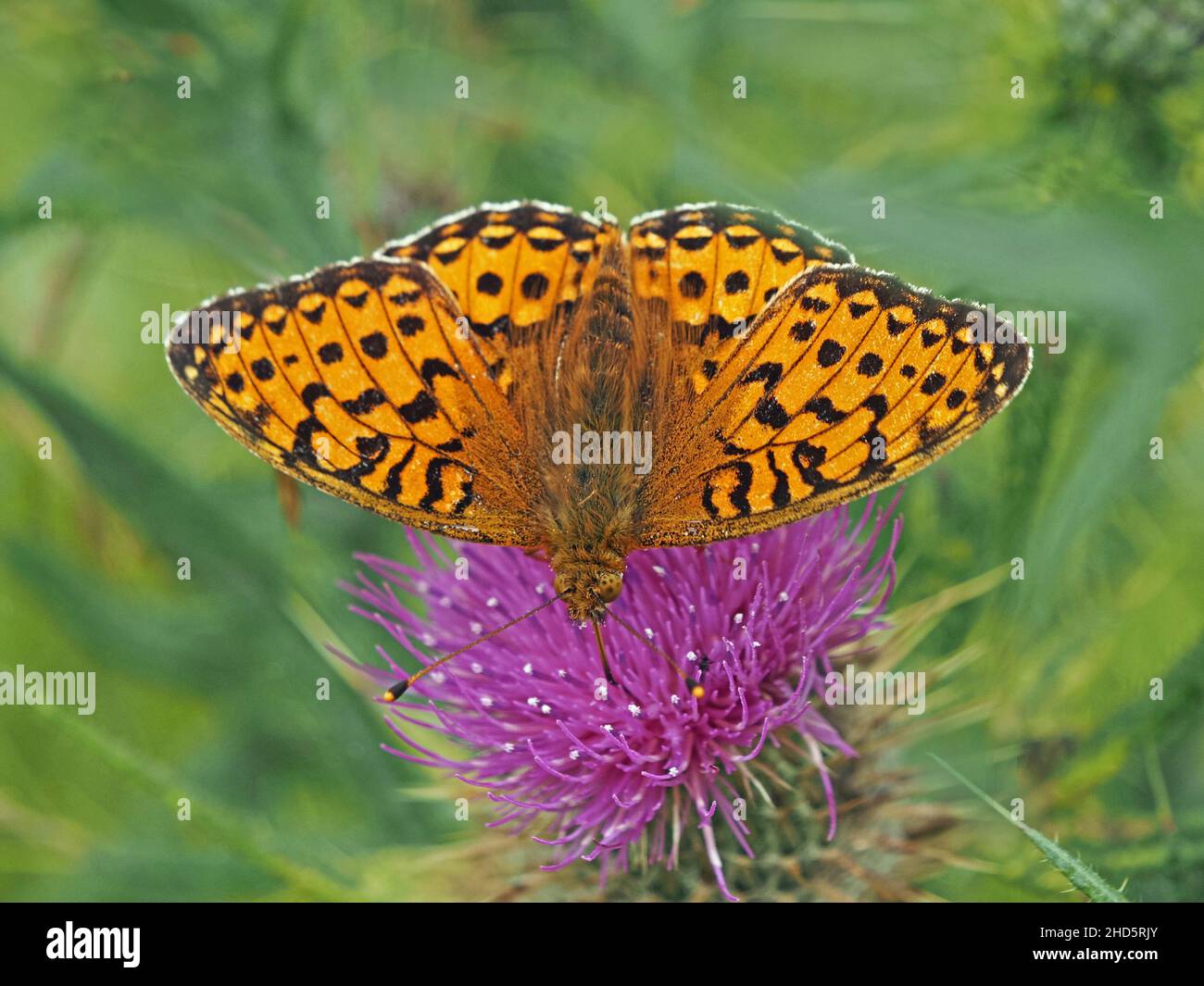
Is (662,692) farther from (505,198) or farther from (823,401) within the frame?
(505,198)

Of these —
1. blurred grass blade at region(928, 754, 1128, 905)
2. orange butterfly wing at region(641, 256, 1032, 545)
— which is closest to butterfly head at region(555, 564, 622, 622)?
orange butterfly wing at region(641, 256, 1032, 545)

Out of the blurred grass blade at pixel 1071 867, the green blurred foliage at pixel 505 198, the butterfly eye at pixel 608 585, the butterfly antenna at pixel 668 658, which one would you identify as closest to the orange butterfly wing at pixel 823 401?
the butterfly eye at pixel 608 585

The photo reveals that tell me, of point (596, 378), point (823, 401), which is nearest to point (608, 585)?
point (596, 378)

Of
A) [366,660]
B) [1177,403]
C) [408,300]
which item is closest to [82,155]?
[408,300]

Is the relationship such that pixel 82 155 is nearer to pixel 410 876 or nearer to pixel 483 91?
pixel 483 91

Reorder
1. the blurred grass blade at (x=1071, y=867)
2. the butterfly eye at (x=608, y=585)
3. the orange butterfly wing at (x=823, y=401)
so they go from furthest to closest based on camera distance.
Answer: the butterfly eye at (x=608, y=585)
the orange butterfly wing at (x=823, y=401)
the blurred grass blade at (x=1071, y=867)

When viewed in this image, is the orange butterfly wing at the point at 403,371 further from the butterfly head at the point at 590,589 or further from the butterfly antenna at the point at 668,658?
the butterfly antenna at the point at 668,658
